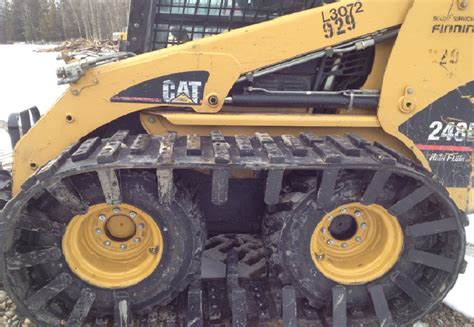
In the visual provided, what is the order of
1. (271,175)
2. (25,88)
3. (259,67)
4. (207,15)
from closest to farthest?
(271,175), (259,67), (207,15), (25,88)

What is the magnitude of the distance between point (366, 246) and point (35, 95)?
10.4 meters

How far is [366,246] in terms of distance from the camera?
2.98m

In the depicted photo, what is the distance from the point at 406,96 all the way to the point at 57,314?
2.51 m

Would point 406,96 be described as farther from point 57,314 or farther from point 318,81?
point 57,314

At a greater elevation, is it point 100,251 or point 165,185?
point 165,185

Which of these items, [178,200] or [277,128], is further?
[277,128]

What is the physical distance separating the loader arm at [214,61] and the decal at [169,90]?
0.09 ft

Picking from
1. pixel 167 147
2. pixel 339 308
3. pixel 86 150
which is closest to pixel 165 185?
pixel 167 147

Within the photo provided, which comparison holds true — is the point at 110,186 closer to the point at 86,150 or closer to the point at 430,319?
the point at 86,150

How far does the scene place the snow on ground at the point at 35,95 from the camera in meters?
3.32

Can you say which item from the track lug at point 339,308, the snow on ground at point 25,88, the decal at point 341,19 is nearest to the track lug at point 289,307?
the track lug at point 339,308

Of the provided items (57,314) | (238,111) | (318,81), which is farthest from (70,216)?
(318,81)

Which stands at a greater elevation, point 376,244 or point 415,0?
point 415,0

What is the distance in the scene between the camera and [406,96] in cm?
287
